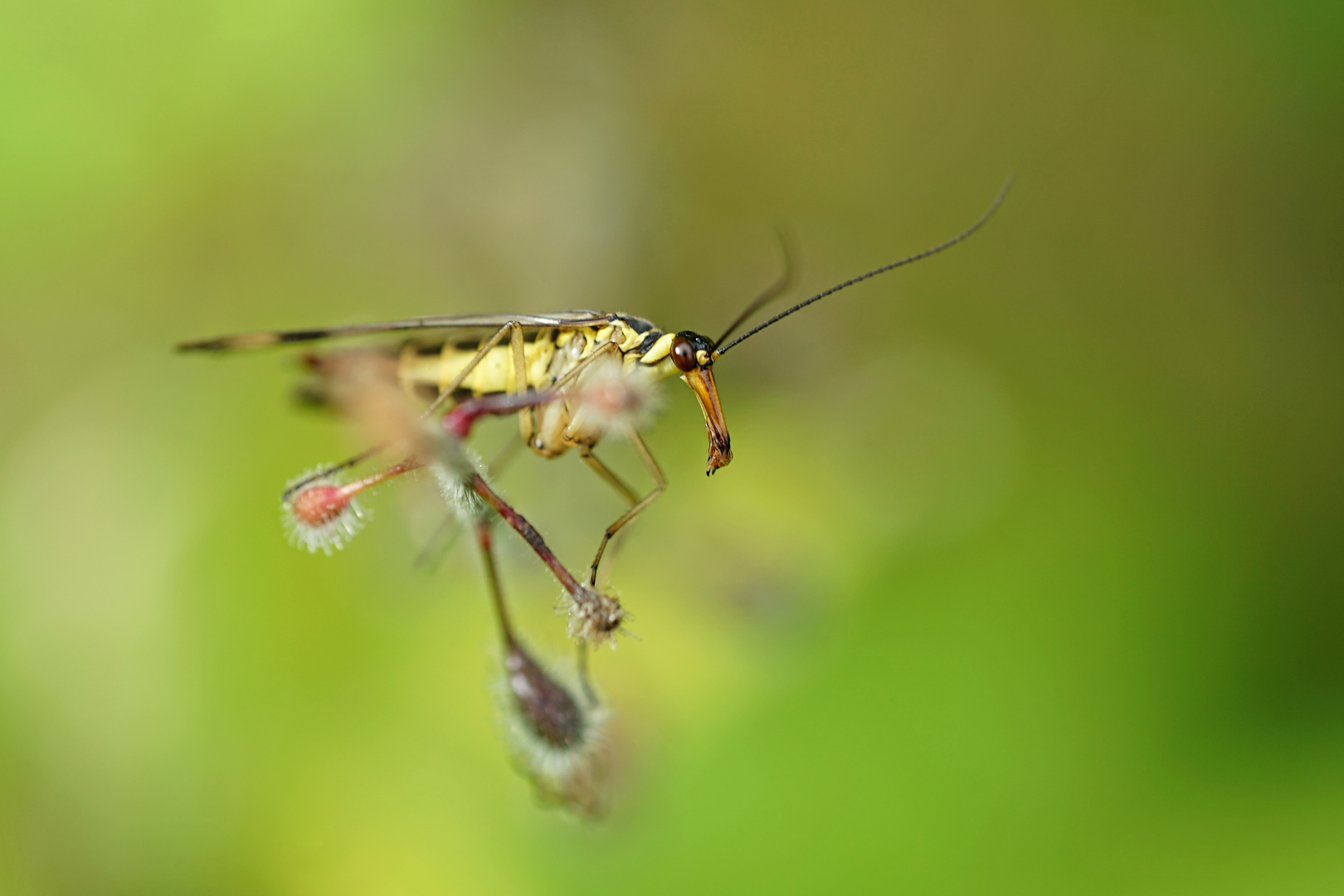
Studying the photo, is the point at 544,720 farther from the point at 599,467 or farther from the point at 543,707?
the point at 599,467

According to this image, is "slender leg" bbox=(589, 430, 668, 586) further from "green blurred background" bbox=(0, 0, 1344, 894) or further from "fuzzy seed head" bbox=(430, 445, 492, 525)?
"fuzzy seed head" bbox=(430, 445, 492, 525)

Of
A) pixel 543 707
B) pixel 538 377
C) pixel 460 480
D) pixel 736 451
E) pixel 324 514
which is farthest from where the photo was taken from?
pixel 736 451

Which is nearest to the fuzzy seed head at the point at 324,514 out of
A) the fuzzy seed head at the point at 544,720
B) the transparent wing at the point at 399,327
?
the transparent wing at the point at 399,327

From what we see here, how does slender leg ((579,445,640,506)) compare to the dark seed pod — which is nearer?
the dark seed pod

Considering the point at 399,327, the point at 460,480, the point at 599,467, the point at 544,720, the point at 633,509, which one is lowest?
the point at 544,720

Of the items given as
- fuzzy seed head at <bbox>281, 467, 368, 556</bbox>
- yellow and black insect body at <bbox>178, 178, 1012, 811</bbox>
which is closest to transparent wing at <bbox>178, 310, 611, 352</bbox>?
yellow and black insect body at <bbox>178, 178, 1012, 811</bbox>

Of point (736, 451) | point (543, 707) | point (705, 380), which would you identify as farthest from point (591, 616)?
point (736, 451)

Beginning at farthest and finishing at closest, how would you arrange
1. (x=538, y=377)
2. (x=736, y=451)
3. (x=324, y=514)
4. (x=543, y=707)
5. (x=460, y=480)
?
(x=736, y=451) < (x=538, y=377) < (x=543, y=707) < (x=324, y=514) < (x=460, y=480)
